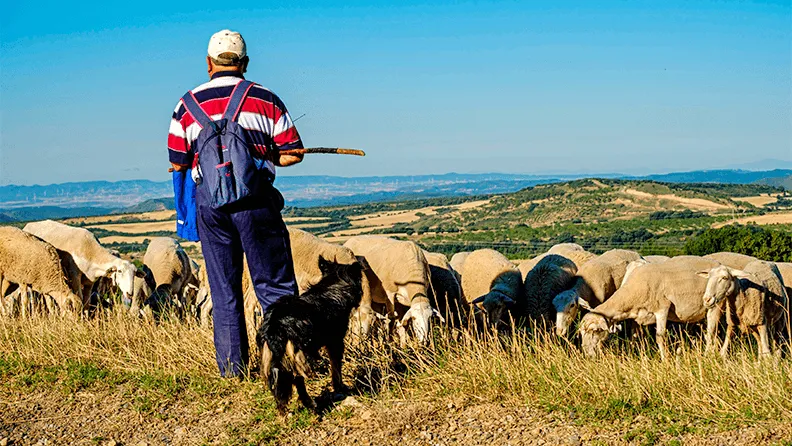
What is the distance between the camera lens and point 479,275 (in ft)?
45.4

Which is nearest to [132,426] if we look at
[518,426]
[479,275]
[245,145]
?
[245,145]

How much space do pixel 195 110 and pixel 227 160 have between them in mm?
548

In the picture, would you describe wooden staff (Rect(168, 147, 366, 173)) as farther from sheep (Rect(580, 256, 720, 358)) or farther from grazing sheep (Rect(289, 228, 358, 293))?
sheep (Rect(580, 256, 720, 358))

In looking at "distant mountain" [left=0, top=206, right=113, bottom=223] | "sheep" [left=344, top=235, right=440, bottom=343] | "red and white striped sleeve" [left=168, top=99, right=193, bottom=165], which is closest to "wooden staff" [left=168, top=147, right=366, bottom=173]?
"red and white striped sleeve" [left=168, top=99, right=193, bottom=165]

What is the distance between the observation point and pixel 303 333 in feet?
17.7

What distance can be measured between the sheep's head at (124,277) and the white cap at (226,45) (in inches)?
323

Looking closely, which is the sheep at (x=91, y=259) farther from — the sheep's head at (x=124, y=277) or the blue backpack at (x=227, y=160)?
the blue backpack at (x=227, y=160)

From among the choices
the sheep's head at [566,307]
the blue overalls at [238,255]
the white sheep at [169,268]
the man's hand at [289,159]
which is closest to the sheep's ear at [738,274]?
the sheep's head at [566,307]

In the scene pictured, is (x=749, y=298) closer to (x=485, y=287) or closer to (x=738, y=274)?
(x=738, y=274)

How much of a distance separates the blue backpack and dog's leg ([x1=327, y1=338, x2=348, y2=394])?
1338 millimetres

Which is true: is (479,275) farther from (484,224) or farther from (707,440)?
(484,224)

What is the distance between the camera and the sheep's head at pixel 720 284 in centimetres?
1003

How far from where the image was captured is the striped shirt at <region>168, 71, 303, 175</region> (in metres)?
5.87

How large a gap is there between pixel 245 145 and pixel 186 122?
1.98 feet
